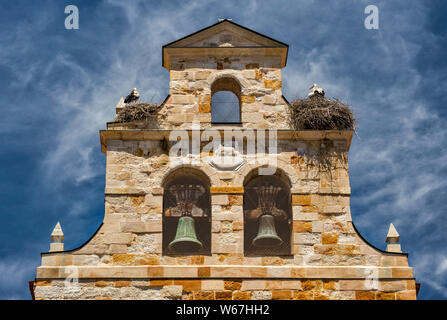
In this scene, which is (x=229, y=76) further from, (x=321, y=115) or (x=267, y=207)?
(x=267, y=207)

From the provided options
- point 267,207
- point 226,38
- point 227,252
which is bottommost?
point 227,252

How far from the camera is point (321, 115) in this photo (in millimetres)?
21391

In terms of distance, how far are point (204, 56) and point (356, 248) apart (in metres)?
4.95

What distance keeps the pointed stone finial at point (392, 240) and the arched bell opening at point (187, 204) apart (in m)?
3.32

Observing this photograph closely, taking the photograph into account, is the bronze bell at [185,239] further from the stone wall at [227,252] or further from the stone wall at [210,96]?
the stone wall at [210,96]

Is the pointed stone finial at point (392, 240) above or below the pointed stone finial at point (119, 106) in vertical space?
below

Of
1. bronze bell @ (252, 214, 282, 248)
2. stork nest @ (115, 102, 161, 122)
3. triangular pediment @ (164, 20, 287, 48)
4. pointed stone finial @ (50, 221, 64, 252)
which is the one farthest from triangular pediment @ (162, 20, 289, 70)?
pointed stone finial @ (50, 221, 64, 252)

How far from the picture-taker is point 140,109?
70.7 feet

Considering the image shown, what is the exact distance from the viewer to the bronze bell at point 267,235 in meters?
20.6

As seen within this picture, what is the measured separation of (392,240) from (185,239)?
3.80m

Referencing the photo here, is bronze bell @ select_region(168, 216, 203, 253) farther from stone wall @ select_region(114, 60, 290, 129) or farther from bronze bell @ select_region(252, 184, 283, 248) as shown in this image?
stone wall @ select_region(114, 60, 290, 129)

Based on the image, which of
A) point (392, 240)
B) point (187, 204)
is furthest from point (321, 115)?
point (187, 204)

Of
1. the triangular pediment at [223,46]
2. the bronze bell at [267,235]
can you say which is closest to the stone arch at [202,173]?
the bronze bell at [267,235]

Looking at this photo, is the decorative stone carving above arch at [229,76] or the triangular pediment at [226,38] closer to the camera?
the decorative stone carving above arch at [229,76]
